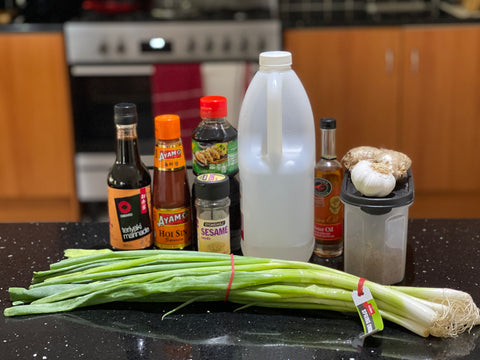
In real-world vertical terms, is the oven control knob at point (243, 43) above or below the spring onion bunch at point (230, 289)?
above

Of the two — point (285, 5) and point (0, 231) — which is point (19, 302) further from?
point (285, 5)

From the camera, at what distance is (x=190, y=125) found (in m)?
2.98

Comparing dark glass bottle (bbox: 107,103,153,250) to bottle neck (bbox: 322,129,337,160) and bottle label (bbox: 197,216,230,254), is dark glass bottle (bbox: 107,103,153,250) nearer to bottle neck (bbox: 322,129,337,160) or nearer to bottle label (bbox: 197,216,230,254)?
bottle label (bbox: 197,216,230,254)

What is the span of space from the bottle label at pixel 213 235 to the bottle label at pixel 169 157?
0.40 ft

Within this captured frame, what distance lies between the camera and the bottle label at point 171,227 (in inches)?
49.2

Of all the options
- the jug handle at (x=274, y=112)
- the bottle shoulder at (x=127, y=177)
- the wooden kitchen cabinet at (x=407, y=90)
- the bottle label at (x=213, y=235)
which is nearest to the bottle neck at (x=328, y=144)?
the jug handle at (x=274, y=112)

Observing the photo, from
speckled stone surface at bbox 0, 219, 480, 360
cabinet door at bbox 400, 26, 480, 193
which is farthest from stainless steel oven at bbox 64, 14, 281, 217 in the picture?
speckled stone surface at bbox 0, 219, 480, 360

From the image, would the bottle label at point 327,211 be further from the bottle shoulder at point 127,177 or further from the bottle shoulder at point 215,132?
the bottle shoulder at point 127,177

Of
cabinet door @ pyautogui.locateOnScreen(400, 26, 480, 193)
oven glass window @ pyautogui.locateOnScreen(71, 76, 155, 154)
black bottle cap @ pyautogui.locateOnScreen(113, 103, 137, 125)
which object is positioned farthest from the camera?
oven glass window @ pyautogui.locateOnScreen(71, 76, 155, 154)

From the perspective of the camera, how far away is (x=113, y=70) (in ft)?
9.70

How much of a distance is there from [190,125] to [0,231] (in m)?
1.60

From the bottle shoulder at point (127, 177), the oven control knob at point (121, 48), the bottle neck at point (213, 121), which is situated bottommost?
the oven control knob at point (121, 48)

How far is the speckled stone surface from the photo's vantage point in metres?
0.98

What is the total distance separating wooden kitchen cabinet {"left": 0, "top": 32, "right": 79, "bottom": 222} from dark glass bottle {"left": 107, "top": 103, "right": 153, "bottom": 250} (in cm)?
186
